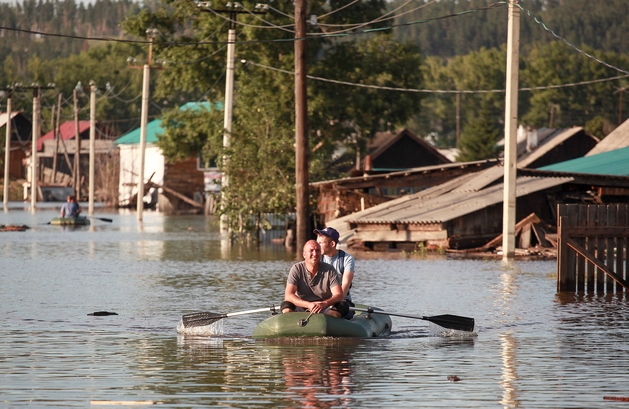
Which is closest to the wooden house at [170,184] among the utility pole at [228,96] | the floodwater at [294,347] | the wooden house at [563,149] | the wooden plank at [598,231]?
the wooden house at [563,149]

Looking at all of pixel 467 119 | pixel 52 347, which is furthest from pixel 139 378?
pixel 467 119

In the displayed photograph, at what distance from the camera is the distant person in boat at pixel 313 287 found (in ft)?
59.3

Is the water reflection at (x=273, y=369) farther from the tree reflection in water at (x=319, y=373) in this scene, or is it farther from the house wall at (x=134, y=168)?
the house wall at (x=134, y=168)

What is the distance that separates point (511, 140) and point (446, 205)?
6142 millimetres

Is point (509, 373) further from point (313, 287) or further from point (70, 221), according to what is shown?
point (70, 221)

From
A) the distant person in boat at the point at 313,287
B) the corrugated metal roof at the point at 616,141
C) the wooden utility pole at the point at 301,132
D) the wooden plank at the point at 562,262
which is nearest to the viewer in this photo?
the distant person in boat at the point at 313,287

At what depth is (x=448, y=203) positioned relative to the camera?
4331 cm

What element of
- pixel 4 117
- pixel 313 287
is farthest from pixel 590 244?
pixel 4 117

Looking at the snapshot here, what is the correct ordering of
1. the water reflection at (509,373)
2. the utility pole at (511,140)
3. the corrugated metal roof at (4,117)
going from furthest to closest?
→ the corrugated metal roof at (4,117), the utility pole at (511,140), the water reflection at (509,373)

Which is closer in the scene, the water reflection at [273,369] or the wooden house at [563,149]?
the water reflection at [273,369]

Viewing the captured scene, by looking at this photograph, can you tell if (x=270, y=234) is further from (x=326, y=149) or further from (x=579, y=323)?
(x=579, y=323)

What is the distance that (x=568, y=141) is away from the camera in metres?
87.1

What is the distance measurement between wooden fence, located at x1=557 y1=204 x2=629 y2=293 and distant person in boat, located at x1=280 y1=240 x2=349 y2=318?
24.4 feet

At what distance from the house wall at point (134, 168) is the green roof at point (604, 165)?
54.7 meters
